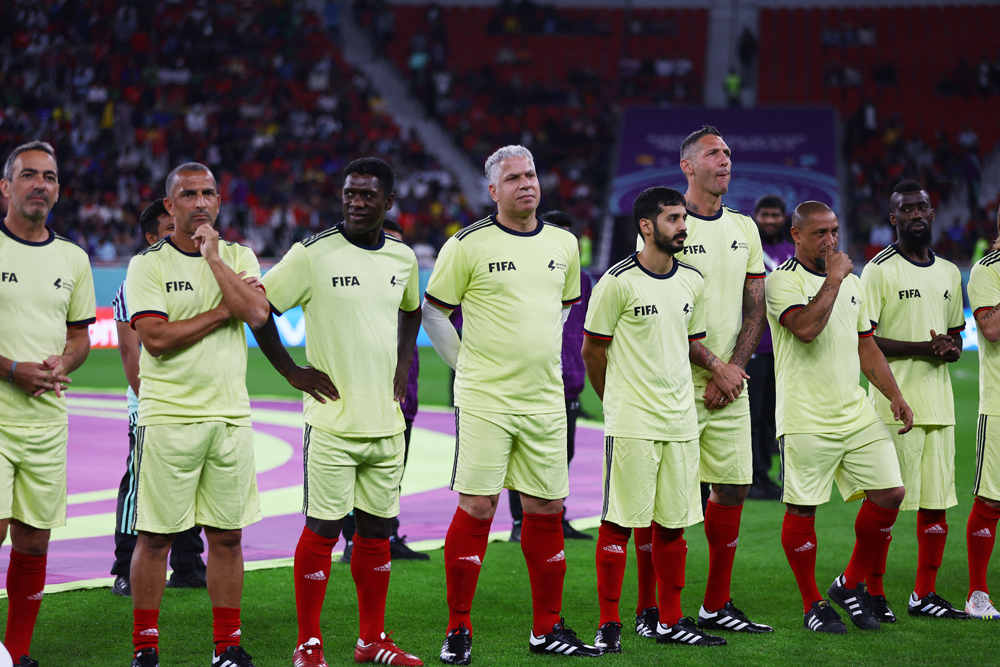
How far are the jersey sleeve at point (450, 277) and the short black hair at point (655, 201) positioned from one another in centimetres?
98

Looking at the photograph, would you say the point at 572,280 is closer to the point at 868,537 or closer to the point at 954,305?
the point at 868,537

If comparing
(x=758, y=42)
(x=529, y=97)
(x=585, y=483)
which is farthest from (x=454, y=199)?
(x=585, y=483)

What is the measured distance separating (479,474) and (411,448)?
735 centimetres

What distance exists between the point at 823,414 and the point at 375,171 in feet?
9.24

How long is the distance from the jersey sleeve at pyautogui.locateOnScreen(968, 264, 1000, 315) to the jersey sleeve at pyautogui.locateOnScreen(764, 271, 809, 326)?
117 cm

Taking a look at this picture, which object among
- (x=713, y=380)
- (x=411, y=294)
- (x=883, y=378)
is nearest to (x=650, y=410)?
(x=713, y=380)

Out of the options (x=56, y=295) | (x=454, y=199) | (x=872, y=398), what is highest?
(x=454, y=199)

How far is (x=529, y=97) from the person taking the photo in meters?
34.4

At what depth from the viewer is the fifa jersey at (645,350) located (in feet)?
18.7

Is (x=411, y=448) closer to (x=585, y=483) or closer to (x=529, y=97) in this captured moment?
(x=585, y=483)

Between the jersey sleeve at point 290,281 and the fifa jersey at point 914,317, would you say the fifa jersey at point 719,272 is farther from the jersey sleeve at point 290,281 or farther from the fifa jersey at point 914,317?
the jersey sleeve at point 290,281

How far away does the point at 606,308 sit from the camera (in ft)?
18.8

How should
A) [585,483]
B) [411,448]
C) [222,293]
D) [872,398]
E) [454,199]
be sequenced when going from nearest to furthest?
[222,293] < [872,398] < [585,483] < [411,448] < [454,199]

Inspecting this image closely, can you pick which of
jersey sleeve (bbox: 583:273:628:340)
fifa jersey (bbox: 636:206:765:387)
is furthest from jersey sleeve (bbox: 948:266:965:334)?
jersey sleeve (bbox: 583:273:628:340)
